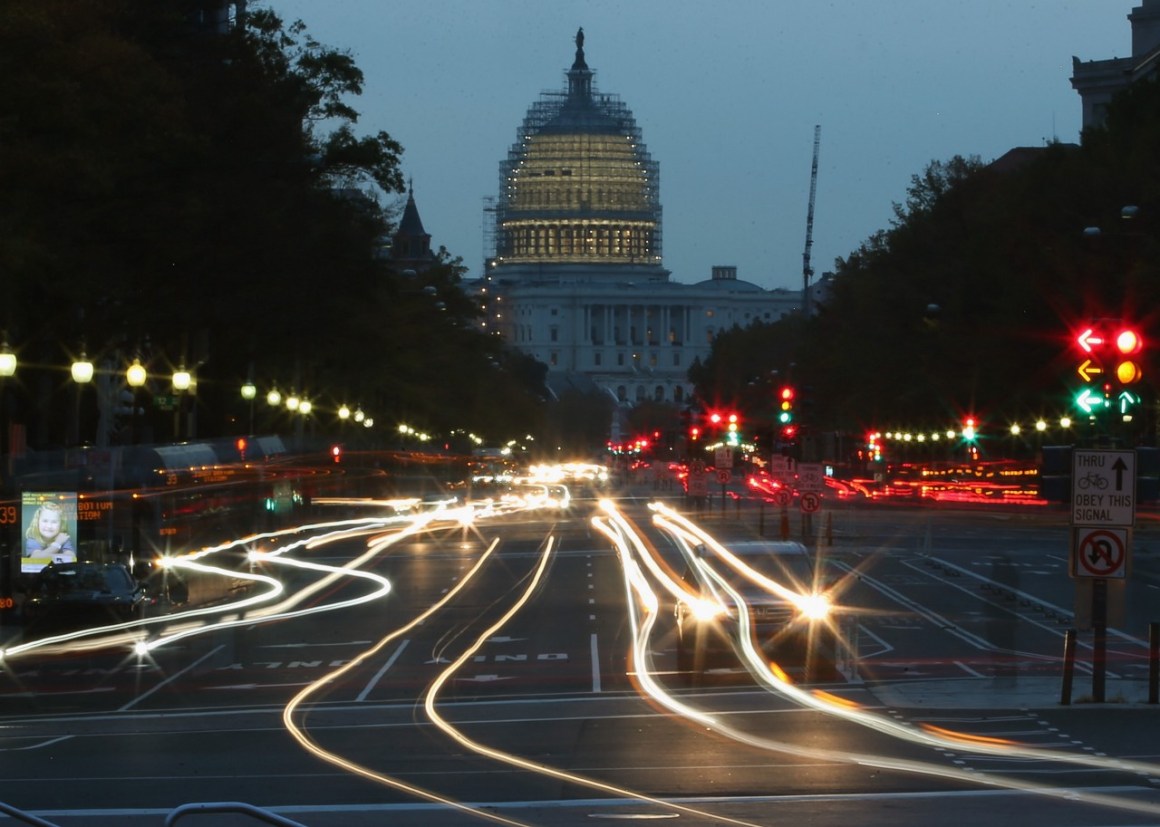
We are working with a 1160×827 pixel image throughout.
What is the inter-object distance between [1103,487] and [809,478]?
31938mm

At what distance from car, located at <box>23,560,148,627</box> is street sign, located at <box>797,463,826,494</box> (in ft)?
76.3

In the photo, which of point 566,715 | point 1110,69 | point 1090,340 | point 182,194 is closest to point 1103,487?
point 1090,340

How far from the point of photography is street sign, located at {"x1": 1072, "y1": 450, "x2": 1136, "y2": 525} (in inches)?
875

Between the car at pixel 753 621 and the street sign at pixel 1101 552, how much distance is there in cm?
383

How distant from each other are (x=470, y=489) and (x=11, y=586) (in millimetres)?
76638

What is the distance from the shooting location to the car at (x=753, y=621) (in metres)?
25.5

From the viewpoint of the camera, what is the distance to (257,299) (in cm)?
5278

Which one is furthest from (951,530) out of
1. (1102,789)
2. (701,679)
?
(1102,789)

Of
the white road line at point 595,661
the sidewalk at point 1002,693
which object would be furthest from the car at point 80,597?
the sidewalk at point 1002,693

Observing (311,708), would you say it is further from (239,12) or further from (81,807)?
(239,12)

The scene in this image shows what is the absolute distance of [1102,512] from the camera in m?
22.4

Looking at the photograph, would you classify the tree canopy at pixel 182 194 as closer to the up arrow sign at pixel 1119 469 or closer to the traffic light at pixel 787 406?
the traffic light at pixel 787 406

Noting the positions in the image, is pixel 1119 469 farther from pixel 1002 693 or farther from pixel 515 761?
pixel 515 761

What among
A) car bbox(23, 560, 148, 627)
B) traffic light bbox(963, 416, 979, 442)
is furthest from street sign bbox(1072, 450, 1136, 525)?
traffic light bbox(963, 416, 979, 442)
